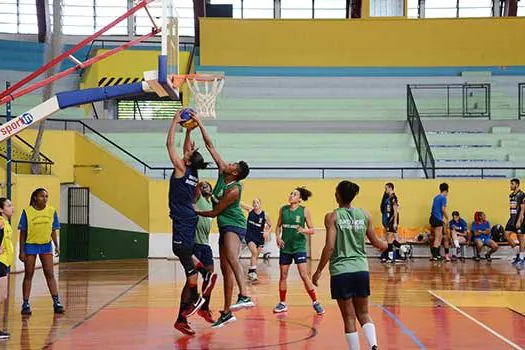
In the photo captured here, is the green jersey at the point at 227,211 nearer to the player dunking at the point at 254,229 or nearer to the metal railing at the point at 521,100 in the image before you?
the player dunking at the point at 254,229

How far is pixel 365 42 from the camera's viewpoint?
104 feet

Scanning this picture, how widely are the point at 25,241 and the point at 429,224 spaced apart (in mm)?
14036

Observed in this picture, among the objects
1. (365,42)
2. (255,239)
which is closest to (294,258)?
(255,239)

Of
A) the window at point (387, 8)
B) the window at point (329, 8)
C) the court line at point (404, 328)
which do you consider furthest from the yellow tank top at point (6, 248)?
the window at point (329, 8)

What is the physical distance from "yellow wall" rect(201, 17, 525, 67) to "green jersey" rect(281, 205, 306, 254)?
19.9 meters

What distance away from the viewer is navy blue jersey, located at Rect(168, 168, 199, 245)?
33.1ft

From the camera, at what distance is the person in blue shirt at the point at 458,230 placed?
22.5 m

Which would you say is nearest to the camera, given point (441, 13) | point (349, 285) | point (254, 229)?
point (349, 285)

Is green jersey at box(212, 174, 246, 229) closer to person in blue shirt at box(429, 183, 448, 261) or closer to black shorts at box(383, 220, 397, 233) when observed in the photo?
black shorts at box(383, 220, 397, 233)

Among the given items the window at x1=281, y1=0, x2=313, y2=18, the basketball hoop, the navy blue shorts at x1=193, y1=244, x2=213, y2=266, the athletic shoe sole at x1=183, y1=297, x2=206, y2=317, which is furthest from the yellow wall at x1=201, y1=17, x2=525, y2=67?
the athletic shoe sole at x1=183, y1=297, x2=206, y2=317

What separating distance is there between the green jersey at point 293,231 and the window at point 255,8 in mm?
24801

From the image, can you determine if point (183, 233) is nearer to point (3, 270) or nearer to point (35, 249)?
point (3, 270)

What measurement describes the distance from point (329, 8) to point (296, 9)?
139 centimetres

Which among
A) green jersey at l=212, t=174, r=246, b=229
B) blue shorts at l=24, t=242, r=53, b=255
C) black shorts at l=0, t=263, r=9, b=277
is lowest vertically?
black shorts at l=0, t=263, r=9, b=277
